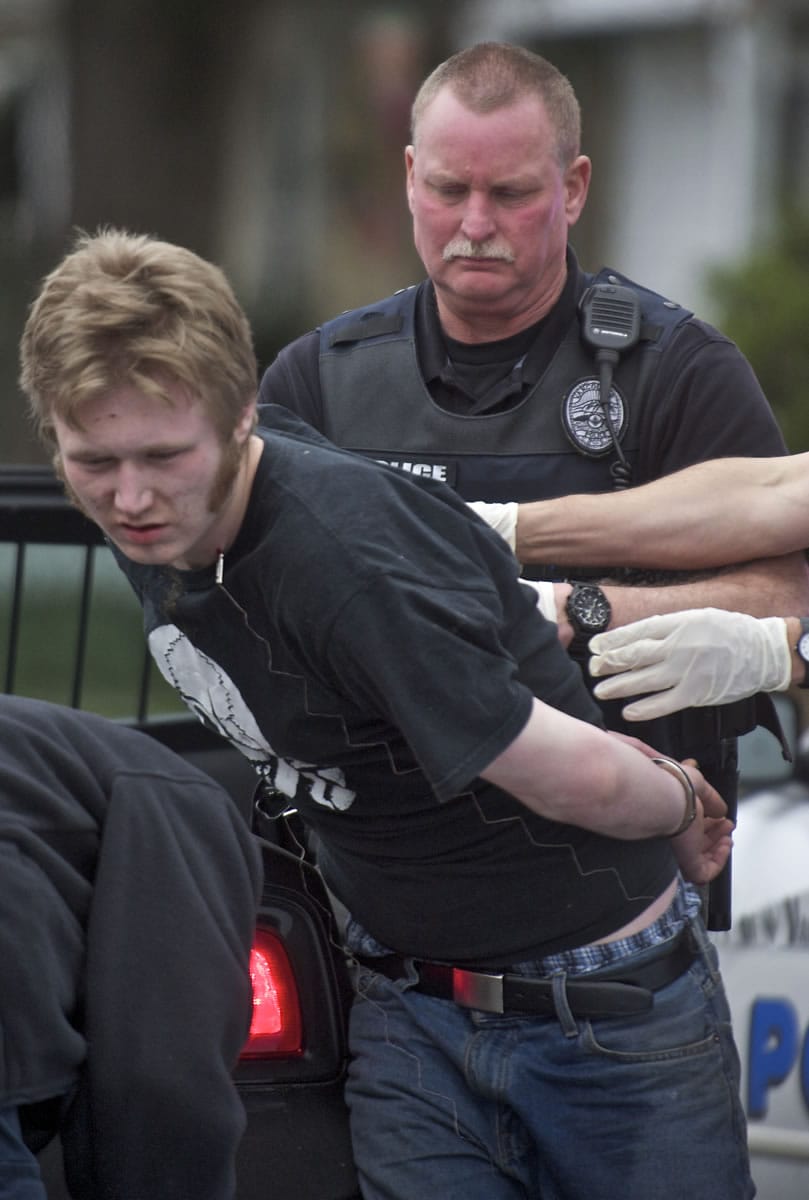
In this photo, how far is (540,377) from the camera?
9.26 ft

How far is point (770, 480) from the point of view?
275 cm

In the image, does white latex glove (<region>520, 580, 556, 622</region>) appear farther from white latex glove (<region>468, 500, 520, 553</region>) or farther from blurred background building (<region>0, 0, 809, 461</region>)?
blurred background building (<region>0, 0, 809, 461</region>)

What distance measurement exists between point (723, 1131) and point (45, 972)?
1.05 metres

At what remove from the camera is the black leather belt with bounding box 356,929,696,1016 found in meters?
2.44

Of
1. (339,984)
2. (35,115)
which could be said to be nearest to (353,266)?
(35,115)

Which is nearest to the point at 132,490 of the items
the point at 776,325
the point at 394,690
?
the point at 394,690

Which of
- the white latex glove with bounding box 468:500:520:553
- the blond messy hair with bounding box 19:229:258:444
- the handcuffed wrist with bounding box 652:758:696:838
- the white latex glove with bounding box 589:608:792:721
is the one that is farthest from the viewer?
the white latex glove with bounding box 468:500:520:553

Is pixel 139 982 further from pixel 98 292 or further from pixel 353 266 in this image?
pixel 353 266

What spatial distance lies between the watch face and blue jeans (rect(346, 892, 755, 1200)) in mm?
460

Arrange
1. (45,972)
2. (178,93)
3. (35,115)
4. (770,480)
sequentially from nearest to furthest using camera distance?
(45,972) → (770,480) → (178,93) → (35,115)

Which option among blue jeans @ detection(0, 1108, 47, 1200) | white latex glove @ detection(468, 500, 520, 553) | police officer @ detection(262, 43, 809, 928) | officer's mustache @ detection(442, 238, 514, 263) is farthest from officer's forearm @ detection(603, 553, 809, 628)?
blue jeans @ detection(0, 1108, 47, 1200)

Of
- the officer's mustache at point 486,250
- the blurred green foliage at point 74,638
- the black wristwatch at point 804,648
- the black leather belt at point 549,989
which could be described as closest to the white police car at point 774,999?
the black wristwatch at point 804,648

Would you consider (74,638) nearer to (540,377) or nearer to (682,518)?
(540,377)

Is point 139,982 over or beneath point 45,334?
beneath
